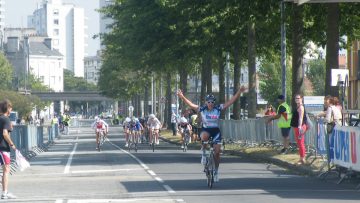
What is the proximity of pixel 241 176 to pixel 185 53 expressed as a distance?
26.6 meters

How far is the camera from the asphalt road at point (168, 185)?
19281mm

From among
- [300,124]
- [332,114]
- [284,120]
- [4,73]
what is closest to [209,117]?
[332,114]

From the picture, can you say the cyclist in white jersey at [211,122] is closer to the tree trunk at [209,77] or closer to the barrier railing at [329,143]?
the barrier railing at [329,143]

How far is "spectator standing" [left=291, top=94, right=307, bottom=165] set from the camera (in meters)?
28.7

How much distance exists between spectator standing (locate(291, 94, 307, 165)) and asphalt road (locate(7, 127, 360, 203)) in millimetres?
767

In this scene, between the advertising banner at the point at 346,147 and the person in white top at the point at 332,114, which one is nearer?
the advertising banner at the point at 346,147

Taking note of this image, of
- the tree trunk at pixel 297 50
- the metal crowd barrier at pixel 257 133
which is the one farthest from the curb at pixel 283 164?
the tree trunk at pixel 297 50

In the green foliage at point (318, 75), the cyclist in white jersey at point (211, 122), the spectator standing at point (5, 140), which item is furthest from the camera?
the green foliage at point (318, 75)

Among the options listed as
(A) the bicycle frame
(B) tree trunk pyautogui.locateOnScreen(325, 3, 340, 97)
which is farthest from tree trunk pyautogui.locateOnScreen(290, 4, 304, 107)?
(A) the bicycle frame

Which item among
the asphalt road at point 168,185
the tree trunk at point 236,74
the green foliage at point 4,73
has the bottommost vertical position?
the asphalt road at point 168,185

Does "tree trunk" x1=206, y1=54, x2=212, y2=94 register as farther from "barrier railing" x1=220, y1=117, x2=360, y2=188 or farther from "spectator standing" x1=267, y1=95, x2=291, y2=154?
"spectator standing" x1=267, y1=95, x2=291, y2=154

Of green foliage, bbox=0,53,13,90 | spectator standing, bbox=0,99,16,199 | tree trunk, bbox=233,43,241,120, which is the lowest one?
spectator standing, bbox=0,99,16,199

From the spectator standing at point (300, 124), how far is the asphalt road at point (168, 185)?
30.2 inches

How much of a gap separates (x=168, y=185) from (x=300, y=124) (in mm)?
7898
